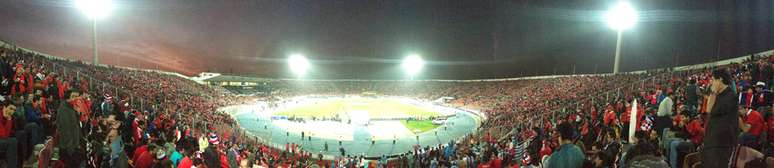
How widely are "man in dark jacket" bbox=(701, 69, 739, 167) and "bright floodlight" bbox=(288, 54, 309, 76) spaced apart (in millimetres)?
18011

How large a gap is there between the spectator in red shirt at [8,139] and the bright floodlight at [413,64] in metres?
17.6

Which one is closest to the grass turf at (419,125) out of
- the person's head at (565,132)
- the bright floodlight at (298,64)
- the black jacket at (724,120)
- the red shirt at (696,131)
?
the bright floodlight at (298,64)

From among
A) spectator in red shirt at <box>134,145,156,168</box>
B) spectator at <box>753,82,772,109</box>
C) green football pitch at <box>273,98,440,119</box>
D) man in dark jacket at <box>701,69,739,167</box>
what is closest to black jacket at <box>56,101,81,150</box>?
spectator in red shirt at <box>134,145,156,168</box>

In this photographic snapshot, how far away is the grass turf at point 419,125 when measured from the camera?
15.6 metres

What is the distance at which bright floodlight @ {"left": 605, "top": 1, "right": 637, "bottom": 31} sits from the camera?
1245 cm

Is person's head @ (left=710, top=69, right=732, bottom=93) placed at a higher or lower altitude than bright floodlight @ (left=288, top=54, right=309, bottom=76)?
lower

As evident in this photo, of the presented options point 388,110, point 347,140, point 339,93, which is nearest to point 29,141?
point 347,140

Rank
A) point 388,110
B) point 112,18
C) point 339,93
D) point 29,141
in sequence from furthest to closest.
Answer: point 339,93 → point 388,110 → point 112,18 → point 29,141

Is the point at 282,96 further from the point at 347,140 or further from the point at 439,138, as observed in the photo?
the point at 439,138

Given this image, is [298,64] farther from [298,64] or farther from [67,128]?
[67,128]

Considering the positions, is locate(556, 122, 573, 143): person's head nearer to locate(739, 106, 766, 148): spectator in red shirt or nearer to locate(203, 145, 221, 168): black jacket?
locate(739, 106, 766, 148): spectator in red shirt

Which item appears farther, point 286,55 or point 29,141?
point 286,55

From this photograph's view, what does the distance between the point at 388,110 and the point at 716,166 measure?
16804 millimetres

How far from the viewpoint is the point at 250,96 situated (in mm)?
19469
